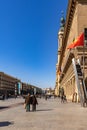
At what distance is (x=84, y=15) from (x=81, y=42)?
320 inches

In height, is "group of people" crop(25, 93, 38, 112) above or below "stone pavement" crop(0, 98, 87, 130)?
above

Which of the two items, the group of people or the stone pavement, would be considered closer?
the stone pavement

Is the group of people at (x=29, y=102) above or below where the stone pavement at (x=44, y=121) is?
above

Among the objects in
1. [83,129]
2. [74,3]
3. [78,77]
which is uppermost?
[74,3]

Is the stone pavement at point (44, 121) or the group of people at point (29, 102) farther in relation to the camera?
the group of people at point (29, 102)

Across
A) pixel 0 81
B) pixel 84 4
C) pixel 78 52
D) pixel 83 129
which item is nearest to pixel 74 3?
pixel 84 4

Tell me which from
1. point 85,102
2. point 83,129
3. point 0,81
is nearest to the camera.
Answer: point 83,129

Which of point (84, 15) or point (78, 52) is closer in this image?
point (78, 52)

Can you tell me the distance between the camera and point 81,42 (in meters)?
35.9

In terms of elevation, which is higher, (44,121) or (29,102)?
(29,102)

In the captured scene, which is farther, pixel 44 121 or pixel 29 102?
pixel 29 102

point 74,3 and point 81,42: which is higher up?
point 74,3

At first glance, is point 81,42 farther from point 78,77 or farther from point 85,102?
point 85,102

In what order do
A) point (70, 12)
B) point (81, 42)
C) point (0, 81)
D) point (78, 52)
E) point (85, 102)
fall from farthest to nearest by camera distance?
point (0, 81)
point (70, 12)
point (78, 52)
point (81, 42)
point (85, 102)
